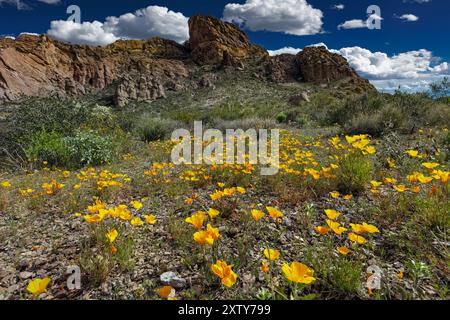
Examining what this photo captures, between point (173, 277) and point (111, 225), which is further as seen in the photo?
point (111, 225)

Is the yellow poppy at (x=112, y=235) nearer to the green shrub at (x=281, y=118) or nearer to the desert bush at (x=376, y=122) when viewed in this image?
the desert bush at (x=376, y=122)

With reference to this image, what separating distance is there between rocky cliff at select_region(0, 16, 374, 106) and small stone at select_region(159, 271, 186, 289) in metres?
29.5

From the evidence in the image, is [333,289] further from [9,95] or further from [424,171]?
[9,95]

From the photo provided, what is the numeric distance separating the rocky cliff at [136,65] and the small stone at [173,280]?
29.5m

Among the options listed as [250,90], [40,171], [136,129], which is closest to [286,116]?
[136,129]

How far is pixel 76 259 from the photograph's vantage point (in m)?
2.15

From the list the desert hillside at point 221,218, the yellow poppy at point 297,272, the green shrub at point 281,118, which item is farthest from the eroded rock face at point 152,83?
the yellow poppy at point 297,272

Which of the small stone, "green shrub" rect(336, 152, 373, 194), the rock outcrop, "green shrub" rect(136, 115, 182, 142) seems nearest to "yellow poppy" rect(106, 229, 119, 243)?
the small stone

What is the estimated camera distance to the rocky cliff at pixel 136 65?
100ft

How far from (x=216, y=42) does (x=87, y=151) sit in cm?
4530

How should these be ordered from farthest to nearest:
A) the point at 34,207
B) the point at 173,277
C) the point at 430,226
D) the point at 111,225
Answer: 1. the point at 34,207
2. the point at 111,225
3. the point at 430,226
4. the point at 173,277

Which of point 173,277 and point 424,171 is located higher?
point 424,171
